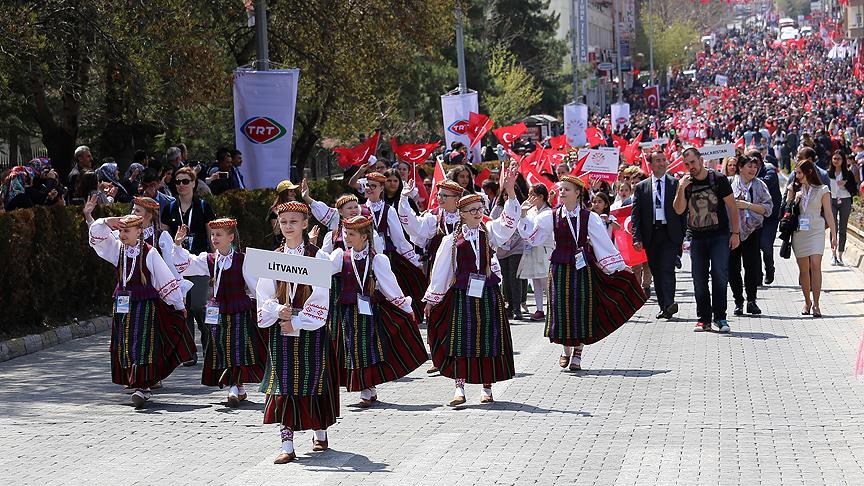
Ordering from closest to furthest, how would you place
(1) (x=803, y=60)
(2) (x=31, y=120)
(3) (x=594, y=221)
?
(3) (x=594, y=221)
(2) (x=31, y=120)
(1) (x=803, y=60)

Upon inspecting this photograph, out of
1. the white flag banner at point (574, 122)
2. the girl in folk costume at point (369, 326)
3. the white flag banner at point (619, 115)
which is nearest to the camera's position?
the girl in folk costume at point (369, 326)

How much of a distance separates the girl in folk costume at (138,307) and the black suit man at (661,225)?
19.9 ft

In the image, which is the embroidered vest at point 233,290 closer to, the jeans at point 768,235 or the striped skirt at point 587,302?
the striped skirt at point 587,302

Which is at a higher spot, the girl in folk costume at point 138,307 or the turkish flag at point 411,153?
the turkish flag at point 411,153

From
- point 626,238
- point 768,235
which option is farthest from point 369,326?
point 768,235

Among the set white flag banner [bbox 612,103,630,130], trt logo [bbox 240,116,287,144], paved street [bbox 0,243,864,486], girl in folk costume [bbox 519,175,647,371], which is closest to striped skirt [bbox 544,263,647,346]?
girl in folk costume [bbox 519,175,647,371]

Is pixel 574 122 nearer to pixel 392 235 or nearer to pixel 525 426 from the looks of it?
pixel 392 235

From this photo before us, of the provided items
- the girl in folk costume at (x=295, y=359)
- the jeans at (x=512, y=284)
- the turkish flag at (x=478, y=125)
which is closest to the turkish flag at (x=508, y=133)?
the turkish flag at (x=478, y=125)

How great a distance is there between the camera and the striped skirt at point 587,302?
1213 cm

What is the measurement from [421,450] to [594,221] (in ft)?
12.2

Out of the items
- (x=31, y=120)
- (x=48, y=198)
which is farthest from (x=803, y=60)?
(x=48, y=198)

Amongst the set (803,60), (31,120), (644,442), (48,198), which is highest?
(803,60)

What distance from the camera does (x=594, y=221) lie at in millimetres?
12156

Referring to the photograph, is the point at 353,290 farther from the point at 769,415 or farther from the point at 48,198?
the point at 48,198
